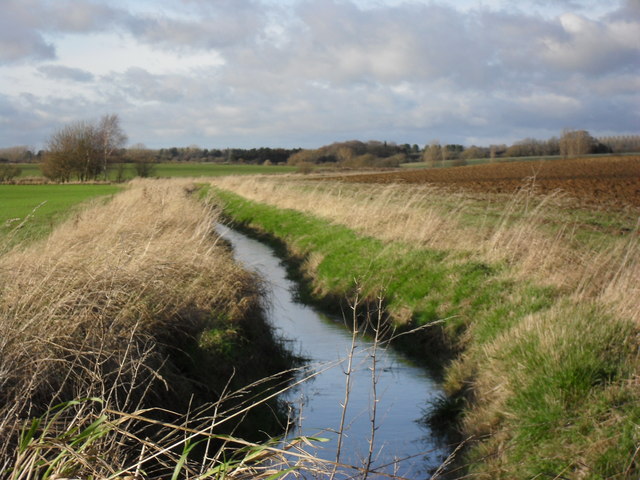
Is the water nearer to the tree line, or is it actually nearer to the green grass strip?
the green grass strip

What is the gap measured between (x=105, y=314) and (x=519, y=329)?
4.18 metres

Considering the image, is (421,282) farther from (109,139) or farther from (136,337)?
(109,139)

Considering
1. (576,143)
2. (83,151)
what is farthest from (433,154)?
(83,151)

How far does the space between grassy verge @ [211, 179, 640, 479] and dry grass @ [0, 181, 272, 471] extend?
2.45m

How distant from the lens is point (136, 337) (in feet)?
22.6

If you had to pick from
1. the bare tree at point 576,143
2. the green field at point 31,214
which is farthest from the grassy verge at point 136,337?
the bare tree at point 576,143

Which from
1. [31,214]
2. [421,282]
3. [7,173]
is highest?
[31,214]

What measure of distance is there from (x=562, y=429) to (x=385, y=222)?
11305 mm

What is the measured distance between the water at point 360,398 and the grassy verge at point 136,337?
1.81 feet

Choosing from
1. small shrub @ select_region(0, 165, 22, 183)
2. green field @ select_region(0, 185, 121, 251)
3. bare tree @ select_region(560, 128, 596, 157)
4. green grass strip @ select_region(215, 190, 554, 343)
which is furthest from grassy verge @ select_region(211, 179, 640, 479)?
bare tree @ select_region(560, 128, 596, 157)

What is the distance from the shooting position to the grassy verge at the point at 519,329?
5414 millimetres

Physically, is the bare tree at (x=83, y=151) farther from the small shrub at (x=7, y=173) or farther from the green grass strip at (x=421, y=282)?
the green grass strip at (x=421, y=282)

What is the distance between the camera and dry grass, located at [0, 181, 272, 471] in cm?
516

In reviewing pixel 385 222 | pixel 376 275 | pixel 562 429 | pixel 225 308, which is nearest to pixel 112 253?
pixel 225 308
